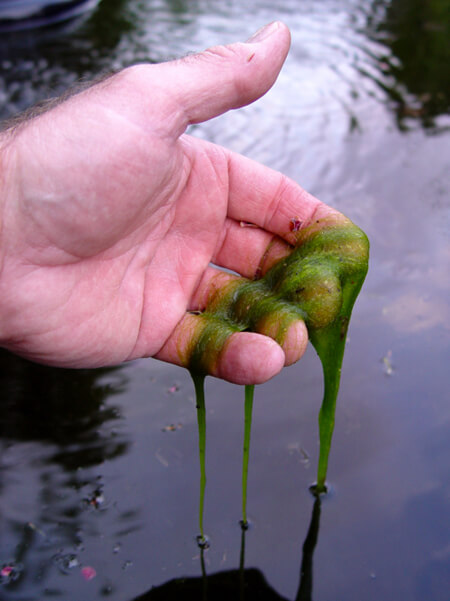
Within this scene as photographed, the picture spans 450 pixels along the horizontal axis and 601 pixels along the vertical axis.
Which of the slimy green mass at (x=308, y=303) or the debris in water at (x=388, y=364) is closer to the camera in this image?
the slimy green mass at (x=308, y=303)

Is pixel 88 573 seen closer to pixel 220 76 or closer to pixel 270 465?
pixel 270 465

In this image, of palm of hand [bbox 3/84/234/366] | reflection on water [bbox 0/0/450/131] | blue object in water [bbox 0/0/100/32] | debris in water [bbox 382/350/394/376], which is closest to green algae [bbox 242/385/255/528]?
palm of hand [bbox 3/84/234/366]

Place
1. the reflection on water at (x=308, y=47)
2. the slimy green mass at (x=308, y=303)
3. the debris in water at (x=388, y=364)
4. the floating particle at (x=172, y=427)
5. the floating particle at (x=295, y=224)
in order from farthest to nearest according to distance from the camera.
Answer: the reflection on water at (x=308, y=47) < the debris in water at (x=388, y=364) < the floating particle at (x=172, y=427) < the floating particle at (x=295, y=224) < the slimy green mass at (x=308, y=303)

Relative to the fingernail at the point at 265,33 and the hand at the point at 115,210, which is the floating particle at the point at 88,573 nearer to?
the hand at the point at 115,210

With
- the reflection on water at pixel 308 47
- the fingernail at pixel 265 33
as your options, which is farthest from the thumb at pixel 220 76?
the reflection on water at pixel 308 47

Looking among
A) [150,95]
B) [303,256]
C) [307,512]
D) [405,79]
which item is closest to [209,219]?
[303,256]

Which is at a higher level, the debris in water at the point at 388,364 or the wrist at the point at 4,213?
the wrist at the point at 4,213

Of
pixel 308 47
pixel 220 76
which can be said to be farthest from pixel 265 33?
pixel 308 47
